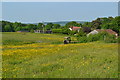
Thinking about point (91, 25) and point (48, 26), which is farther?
point (48, 26)

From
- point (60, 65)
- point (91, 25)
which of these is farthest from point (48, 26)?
point (60, 65)

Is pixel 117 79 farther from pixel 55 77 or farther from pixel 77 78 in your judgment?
pixel 55 77

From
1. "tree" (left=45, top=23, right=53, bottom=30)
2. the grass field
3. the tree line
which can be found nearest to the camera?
the grass field

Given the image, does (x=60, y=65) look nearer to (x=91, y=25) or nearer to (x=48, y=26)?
(x=91, y=25)

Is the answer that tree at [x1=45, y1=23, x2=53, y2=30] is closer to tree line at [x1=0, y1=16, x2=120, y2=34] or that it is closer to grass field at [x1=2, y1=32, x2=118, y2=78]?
tree line at [x1=0, y1=16, x2=120, y2=34]

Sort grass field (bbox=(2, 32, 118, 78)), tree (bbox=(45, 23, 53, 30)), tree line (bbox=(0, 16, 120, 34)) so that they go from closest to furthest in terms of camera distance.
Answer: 1. grass field (bbox=(2, 32, 118, 78))
2. tree line (bbox=(0, 16, 120, 34))
3. tree (bbox=(45, 23, 53, 30))

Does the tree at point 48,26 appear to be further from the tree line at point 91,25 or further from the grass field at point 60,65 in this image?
the grass field at point 60,65

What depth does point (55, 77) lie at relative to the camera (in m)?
7.82

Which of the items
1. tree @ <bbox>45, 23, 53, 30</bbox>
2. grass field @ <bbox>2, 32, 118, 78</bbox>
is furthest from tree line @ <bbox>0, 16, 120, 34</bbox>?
grass field @ <bbox>2, 32, 118, 78</bbox>

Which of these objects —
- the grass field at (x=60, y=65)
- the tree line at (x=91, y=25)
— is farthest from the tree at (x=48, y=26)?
the grass field at (x=60, y=65)

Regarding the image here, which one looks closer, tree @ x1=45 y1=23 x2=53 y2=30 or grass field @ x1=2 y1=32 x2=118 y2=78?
grass field @ x1=2 y1=32 x2=118 y2=78

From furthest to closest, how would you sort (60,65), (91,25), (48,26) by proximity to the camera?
(48,26) → (91,25) → (60,65)

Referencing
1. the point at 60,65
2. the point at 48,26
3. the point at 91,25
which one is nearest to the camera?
the point at 60,65

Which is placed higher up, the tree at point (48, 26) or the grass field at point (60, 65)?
the tree at point (48, 26)
